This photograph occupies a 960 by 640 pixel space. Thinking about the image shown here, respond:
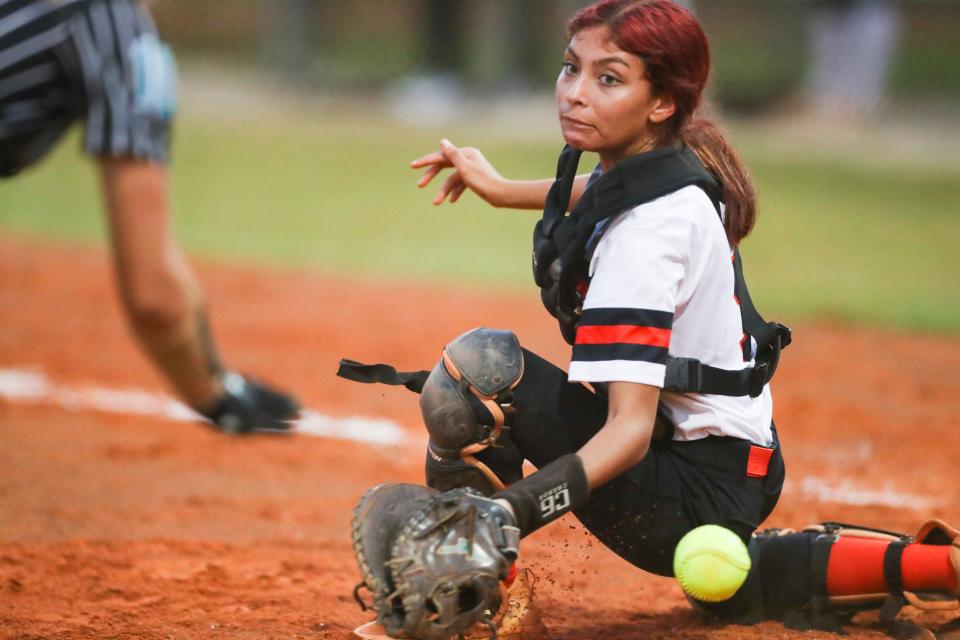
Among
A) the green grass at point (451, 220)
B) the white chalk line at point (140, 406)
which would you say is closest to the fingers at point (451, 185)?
the white chalk line at point (140, 406)

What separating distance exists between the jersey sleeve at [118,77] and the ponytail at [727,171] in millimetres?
1307

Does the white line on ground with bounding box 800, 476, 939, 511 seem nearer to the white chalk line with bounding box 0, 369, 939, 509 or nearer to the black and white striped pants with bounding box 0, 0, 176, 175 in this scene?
the white chalk line with bounding box 0, 369, 939, 509

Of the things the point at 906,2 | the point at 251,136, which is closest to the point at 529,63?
the point at 251,136

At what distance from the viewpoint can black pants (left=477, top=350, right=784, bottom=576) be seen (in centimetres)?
279

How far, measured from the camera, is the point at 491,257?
9.32m

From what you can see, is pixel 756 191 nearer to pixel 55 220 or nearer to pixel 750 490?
pixel 750 490

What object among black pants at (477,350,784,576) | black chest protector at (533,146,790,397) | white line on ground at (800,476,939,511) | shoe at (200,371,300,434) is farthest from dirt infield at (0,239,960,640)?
black chest protector at (533,146,790,397)

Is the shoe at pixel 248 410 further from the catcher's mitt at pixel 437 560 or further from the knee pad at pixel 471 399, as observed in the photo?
the catcher's mitt at pixel 437 560

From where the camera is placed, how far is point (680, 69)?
8.79 ft

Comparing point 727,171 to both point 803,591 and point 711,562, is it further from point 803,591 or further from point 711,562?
point 803,591

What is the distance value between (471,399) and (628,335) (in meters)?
0.43

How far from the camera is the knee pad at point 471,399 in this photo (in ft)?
9.05

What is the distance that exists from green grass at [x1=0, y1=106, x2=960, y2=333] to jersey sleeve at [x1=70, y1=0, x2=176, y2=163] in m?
5.08

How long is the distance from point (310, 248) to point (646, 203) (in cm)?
712
